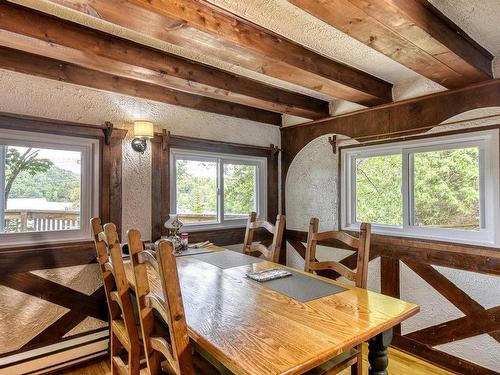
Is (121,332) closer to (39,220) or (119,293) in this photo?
(119,293)

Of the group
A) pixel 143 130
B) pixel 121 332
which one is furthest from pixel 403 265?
Answer: pixel 143 130

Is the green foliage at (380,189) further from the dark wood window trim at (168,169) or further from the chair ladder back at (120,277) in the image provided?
the chair ladder back at (120,277)

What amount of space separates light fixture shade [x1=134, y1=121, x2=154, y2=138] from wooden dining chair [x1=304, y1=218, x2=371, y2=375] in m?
1.57

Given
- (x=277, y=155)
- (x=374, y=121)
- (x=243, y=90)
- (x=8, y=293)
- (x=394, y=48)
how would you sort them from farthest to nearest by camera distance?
(x=277, y=155), (x=374, y=121), (x=243, y=90), (x=8, y=293), (x=394, y=48)

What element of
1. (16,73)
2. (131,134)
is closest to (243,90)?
(131,134)

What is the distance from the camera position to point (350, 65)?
7.80 ft

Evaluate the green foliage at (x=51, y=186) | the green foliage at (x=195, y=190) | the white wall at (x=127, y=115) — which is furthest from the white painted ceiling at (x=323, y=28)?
the green foliage at (x=51, y=186)

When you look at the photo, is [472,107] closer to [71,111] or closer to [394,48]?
[394,48]

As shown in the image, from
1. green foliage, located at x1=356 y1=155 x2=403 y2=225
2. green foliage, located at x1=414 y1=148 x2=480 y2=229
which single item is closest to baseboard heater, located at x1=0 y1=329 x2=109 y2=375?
green foliage, located at x1=356 y1=155 x2=403 y2=225

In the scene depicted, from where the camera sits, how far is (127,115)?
8.96ft

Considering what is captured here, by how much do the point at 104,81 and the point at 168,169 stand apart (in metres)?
0.93

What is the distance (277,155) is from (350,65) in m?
1.61

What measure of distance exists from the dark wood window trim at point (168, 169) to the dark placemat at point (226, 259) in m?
0.67

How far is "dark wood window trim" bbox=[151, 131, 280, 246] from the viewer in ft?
9.45
